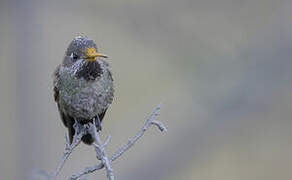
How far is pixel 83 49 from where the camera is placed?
16.2 feet

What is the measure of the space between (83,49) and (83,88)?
0.37 metres

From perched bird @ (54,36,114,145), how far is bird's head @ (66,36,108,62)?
3 cm

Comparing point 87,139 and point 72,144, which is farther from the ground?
point 87,139

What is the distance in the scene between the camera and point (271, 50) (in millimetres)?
7434

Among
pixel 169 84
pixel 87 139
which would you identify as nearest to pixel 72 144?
pixel 87 139

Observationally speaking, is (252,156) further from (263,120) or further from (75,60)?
(75,60)

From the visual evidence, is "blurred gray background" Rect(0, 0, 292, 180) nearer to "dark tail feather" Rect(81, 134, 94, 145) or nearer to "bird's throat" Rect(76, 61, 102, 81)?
"dark tail feather" Rect(81, 134, 94, 145)

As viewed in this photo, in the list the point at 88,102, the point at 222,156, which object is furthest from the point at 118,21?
the point at 88,102

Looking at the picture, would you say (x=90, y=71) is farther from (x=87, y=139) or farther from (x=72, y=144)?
Answer: (x=72, y=144)

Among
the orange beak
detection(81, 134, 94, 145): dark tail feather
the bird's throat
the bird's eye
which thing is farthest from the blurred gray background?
the orange beak

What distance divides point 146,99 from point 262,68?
7.33 feet

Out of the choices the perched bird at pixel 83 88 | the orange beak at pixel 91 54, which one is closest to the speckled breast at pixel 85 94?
the perched bird at pixel 83 88

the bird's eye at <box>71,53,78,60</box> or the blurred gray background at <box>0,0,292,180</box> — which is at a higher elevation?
the blurred gray background at <box>0,0,292,180</box>

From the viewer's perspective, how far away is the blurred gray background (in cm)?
740
